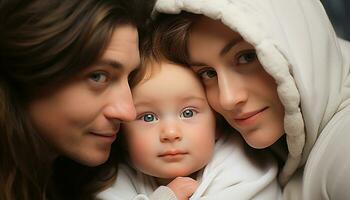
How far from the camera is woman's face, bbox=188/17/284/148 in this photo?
0.95 metres

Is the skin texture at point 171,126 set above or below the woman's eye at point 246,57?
below

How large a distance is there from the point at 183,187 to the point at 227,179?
0.09 metres

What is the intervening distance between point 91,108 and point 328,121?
41cm

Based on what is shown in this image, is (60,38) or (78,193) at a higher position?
(60,38)

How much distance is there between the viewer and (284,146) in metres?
1.06

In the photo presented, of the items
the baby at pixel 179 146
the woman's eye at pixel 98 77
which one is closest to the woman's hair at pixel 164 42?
the baby at pixel 179 146

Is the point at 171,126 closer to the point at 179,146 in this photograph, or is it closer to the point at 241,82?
the point at 179,146

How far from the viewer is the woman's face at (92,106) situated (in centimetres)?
87

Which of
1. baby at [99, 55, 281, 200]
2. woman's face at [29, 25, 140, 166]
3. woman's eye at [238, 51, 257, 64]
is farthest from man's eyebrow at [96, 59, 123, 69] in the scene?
woman's eye at [238, 51, 257, 64]

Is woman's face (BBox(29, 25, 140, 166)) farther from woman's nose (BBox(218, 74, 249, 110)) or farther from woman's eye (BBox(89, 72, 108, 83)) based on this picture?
woman's nose (BBox(218, 74, 249, 110))

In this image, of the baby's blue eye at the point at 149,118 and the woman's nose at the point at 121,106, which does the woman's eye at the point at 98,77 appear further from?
the baby's blue eye at the point at 149,118

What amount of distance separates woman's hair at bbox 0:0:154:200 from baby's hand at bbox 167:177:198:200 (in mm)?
222

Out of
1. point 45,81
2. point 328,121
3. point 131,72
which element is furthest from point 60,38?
point 328,121

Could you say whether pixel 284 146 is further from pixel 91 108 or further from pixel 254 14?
pixel 91 108
